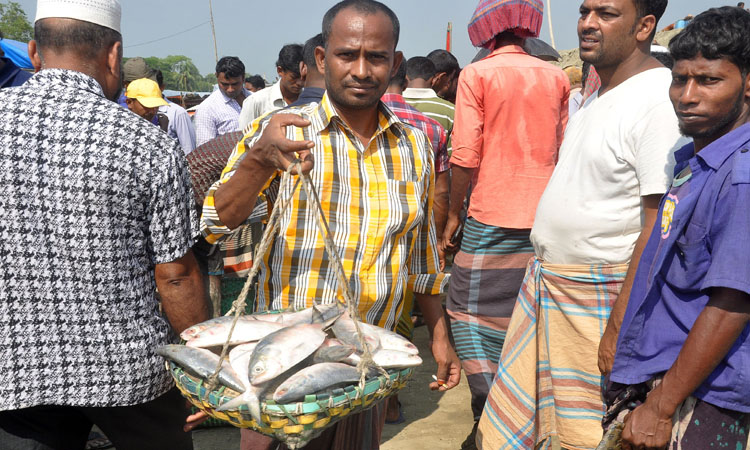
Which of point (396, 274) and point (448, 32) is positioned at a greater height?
point (448, 32)

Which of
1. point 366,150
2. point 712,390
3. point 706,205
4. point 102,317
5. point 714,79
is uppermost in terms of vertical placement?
point 714,79

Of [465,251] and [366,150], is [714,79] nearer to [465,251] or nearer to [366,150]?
[366,150]

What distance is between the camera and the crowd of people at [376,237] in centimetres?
193

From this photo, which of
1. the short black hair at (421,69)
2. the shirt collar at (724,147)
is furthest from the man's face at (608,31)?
the short black hair at (421,69)

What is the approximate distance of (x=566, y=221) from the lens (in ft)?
9.06

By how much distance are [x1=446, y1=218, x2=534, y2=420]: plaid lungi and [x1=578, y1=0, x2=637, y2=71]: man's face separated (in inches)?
53.2

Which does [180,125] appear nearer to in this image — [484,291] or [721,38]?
[484,291]

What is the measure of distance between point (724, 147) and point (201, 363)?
1.79m

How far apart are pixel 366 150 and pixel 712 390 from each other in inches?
57.7

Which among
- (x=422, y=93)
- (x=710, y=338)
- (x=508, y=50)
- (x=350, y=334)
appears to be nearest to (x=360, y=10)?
(x=350, y=334)

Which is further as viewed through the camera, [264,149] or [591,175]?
[591,175]

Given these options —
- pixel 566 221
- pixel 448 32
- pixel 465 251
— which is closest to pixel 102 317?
pixel 566 221

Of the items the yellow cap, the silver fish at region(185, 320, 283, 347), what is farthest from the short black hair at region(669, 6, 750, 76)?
the yellow cap

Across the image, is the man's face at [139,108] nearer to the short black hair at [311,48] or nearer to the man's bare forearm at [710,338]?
the short black hair at [311,48]
